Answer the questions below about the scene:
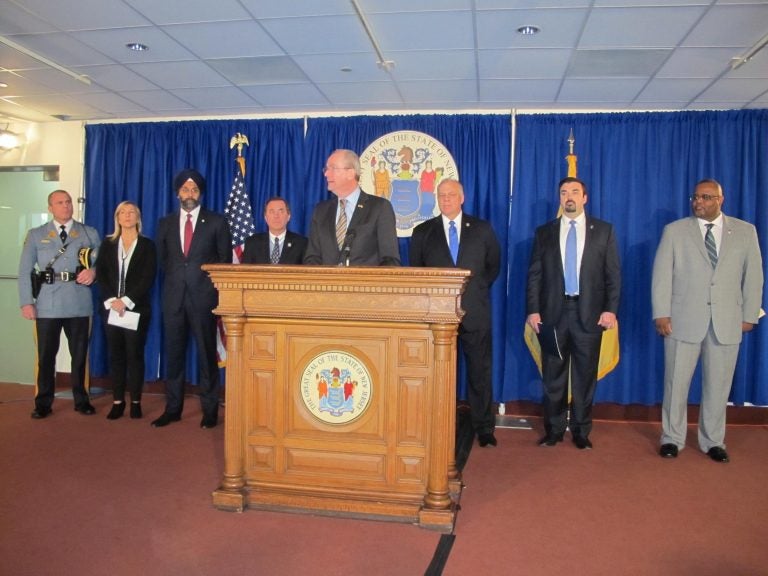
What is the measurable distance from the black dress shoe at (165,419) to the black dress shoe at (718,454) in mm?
3746

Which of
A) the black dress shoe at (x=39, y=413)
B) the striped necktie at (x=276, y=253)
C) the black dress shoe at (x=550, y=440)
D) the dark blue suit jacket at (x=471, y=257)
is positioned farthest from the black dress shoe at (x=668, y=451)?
the black dress shoe at (x=39, y=413)

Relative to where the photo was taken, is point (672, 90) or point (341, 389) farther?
point (672, 90)

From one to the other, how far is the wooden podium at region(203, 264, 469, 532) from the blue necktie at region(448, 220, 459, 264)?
1.64 metres

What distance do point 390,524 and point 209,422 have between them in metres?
2.17

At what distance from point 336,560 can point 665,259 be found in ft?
9.58

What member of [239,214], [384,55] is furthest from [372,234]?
[239,214]

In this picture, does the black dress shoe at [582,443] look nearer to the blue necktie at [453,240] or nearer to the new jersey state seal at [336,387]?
the blue necktie at [453,240]

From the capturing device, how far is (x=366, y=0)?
10.6ft

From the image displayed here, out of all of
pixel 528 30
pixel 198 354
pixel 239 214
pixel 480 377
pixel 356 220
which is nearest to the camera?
pixel 356 220

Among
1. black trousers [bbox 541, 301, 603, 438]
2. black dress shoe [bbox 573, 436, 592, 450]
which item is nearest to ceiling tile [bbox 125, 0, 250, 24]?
black trousers [bbox 541, 301, 603, 438]

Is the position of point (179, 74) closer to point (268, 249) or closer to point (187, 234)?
point (187, 234)

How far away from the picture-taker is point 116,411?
15.4 feet

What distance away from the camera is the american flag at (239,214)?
17.4 ft

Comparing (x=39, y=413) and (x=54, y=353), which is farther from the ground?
(x=54, y=353)
